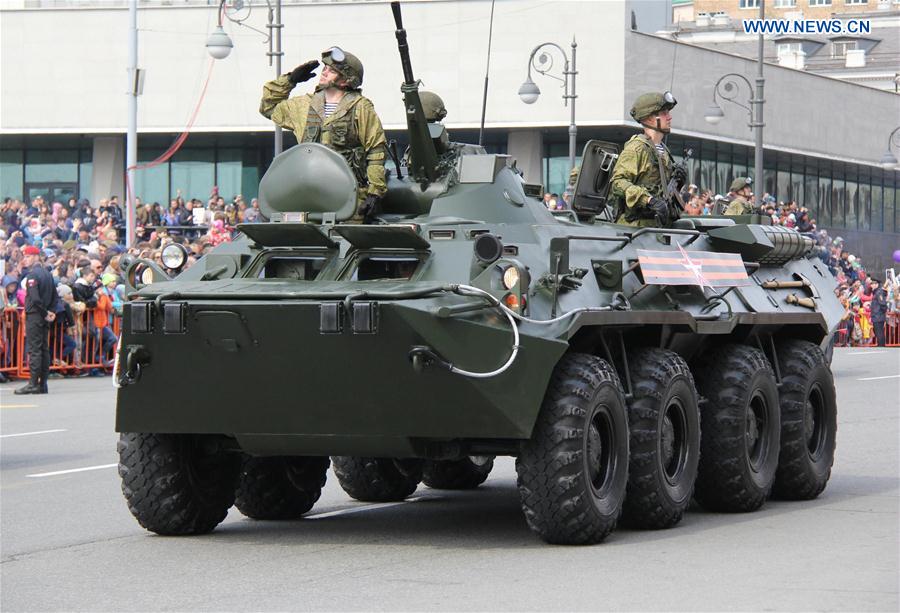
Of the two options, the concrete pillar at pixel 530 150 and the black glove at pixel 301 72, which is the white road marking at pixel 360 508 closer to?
the black glove at pixel 301 72

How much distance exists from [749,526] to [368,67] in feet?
126

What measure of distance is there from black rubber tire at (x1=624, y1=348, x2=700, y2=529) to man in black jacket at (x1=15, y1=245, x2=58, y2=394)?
14.3 m

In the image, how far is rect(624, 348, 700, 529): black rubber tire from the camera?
10.5m

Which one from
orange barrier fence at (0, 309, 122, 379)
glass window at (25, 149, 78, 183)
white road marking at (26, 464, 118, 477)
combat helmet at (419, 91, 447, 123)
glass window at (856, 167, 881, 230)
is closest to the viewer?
combat helmet at (419, 91, 447, 123)

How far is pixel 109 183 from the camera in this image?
50531 mm

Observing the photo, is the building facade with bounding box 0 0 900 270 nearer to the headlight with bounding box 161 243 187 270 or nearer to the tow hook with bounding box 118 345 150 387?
the headlight with bounding box 161 243 187 270

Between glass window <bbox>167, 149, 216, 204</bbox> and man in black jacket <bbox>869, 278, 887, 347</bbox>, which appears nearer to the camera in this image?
man in black jacket <bbox>869, 278, 887, 347</bbox>

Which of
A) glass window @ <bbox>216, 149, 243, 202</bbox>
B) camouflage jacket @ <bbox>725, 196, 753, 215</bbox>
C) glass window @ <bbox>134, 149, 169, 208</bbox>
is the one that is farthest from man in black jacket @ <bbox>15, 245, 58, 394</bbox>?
glass window @ <bbox>216, 149, 243, 202</bbox>

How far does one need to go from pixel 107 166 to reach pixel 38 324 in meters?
27.3

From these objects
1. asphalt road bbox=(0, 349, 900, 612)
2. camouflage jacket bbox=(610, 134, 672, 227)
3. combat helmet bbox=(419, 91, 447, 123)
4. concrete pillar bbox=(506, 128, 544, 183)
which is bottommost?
asphalt road bbox=(0, 349, 900, 612)

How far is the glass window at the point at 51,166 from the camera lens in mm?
51312

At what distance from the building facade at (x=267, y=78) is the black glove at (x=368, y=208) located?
3498cm

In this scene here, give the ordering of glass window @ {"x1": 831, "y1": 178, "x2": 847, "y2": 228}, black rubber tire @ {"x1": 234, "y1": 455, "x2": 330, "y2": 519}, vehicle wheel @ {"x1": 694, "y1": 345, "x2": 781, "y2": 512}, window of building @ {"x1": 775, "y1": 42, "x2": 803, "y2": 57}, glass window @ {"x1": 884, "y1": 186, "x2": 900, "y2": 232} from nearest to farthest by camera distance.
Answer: black rubber tire @ {"x1": 234, "y1": 455, "x2": 330, "y2": 519} → vehicle wheel @ {"x1": 694, "y1": 345, "x2": 781, "y2": 512} → glass window @ {"x1": 831, "y1": 178, "x2": 847, "y2": 228} → glass window @ {"x1": 884, "y1": 186, "x2": 900, "y2": 232} → window of building @ {"x1": 775, "y1": 42, "x2": 803, "y2": 57}

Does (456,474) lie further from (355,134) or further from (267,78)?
(267,78)
